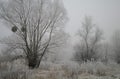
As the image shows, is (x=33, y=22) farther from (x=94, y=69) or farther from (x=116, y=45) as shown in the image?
(x=116, y=45)

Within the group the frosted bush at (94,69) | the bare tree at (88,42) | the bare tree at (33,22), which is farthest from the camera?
the bare tree at (88,42)

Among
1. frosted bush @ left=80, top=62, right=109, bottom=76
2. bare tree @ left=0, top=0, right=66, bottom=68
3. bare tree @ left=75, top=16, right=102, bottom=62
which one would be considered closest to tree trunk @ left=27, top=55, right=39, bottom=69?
bare tree @ left=0, top=0, right=66, bottom=68

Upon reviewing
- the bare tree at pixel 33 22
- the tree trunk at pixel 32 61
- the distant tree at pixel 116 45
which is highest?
the bare tree at pixel 33 22

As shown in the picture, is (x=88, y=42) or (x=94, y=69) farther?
(x=88, y=42)

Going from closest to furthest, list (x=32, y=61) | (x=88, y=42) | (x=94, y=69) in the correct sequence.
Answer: (x=94, y=69) < (x=32, y=61) < (x=88, y=42)

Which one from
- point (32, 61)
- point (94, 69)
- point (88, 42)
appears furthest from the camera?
point (88, 42)

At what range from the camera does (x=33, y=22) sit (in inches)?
482

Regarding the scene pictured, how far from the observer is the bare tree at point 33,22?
1159cm

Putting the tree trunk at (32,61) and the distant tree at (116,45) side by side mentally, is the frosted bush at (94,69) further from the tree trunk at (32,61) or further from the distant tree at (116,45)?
the distant tree at (116,45)

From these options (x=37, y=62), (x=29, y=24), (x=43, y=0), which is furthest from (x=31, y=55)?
(x=43, y=0)

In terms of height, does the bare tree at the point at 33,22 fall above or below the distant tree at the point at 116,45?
above

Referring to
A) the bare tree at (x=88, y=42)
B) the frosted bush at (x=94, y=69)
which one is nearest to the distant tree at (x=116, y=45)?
the bare tree at (x=88, y=42)

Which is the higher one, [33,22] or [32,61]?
[33,22]

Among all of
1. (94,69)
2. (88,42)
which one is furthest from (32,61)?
(88,42)
